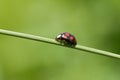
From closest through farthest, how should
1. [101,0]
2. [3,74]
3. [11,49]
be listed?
[3,74] → [11,49] → [101,0]

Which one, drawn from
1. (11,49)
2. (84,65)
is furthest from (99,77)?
(11,49)

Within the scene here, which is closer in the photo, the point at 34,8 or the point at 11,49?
the point at 11,49

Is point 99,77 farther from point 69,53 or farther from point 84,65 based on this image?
point 69,53

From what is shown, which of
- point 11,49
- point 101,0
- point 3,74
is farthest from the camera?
point 101,0

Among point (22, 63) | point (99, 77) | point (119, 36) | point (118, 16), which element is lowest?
point (99, 77)

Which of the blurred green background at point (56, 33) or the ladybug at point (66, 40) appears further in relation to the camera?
the blurred green background at point (56, 33)

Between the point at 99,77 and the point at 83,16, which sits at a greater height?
the point at 83,16

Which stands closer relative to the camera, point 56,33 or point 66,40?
point 66,40

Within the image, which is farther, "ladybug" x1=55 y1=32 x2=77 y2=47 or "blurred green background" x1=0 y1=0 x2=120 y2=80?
"blurred green background" x1=0 y1=0 x2=120 y2=80
